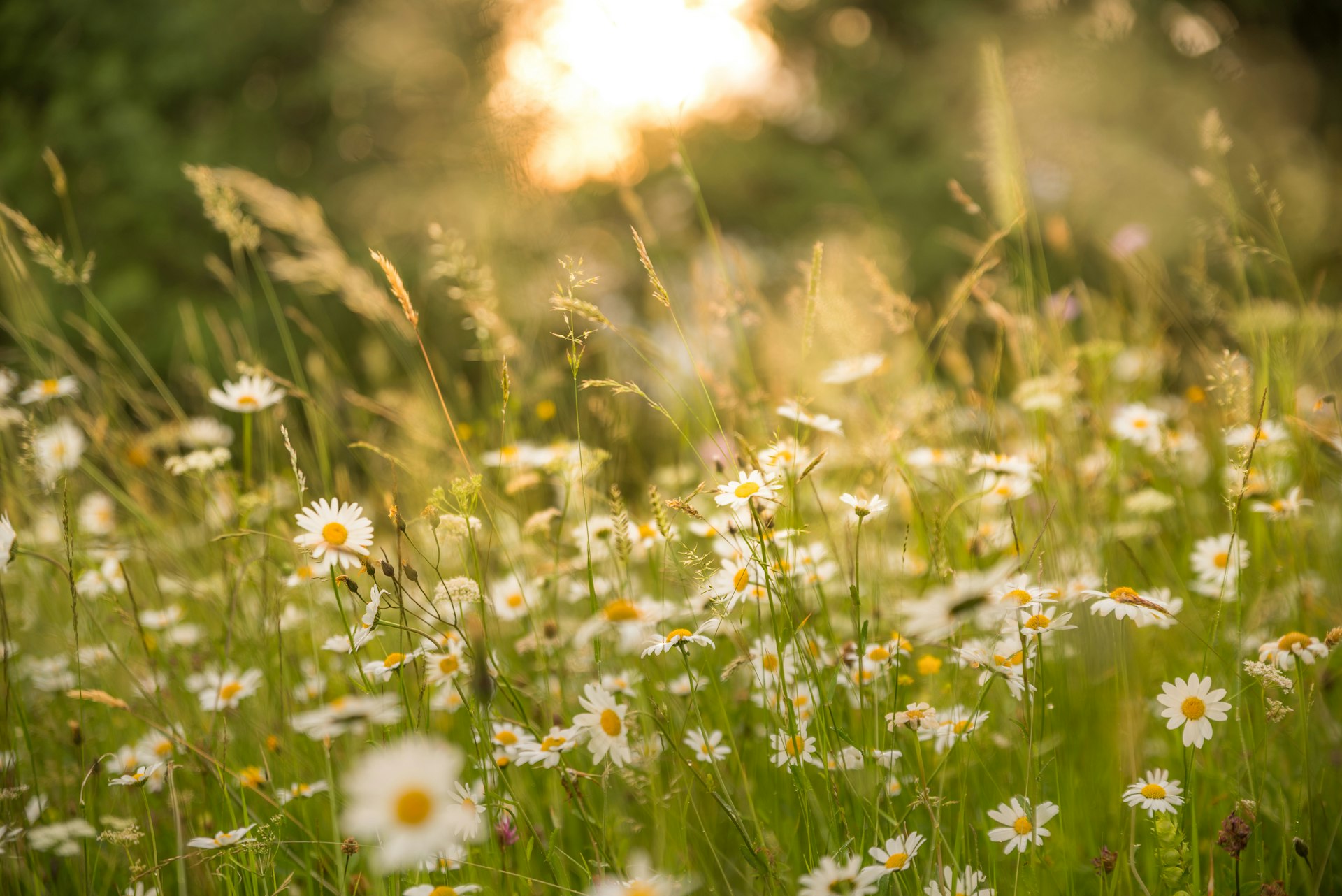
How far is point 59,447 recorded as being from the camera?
5.54 feet

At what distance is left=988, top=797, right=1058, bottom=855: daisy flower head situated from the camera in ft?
2.80

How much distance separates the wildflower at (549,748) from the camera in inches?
34.5

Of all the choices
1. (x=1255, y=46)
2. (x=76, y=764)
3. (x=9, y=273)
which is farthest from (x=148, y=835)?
(x=1255, y=46)

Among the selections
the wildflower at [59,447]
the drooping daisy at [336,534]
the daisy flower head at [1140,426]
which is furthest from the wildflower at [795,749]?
the wildflower at [59,447]

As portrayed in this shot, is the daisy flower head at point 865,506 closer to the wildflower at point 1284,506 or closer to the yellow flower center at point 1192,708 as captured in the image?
the yellow flower center at point 1192,708

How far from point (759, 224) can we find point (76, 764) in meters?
9.47

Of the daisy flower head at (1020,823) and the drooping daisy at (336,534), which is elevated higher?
the drooping daisy at (336,534)

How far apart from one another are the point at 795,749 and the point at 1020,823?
27 cm

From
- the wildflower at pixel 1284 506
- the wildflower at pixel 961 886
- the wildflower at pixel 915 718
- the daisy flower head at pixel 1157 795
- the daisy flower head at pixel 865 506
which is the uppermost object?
the daisy flower head at pixel 865 506

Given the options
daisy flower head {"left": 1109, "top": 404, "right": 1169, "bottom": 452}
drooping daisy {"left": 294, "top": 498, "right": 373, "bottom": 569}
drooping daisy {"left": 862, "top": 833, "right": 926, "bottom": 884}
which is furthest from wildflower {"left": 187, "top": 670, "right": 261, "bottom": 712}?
daisy flower head {"left": 1109, "top": 404, "right": 1169, "bottom": 452}

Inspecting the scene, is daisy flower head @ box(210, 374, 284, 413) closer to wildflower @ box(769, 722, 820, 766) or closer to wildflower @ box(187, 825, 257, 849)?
wildflower @ box(187, 825, 257, 849)

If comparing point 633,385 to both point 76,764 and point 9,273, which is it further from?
point 9,273

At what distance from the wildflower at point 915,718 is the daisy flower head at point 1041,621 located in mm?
133

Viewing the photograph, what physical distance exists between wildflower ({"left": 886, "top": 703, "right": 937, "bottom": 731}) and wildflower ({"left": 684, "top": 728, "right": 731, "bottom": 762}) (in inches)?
7.4
